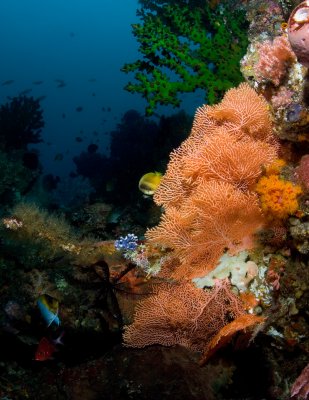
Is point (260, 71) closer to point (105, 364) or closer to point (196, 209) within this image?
point (196, 209)

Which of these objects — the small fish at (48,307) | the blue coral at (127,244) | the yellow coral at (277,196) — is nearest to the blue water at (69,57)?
the blue coral at (127,244)

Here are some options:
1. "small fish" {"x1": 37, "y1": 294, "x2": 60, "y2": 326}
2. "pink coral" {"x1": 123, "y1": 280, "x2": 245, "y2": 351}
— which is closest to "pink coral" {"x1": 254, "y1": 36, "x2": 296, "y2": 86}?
"pink coral" {"x1": 123, "y1": 280, "x2": 245, "y2": 351}

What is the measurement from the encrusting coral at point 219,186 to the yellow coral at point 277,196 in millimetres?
110

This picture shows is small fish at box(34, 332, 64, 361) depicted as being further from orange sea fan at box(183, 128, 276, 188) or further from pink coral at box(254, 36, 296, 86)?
pink coral at box(254, 36, 296, 86)

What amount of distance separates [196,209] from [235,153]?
0.57 m

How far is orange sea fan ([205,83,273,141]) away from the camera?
311 cm

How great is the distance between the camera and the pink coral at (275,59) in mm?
3064

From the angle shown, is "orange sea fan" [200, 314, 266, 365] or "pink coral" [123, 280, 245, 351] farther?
"pink coral" [123, 280, 245, 351]

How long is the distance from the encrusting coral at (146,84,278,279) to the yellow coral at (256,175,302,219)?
110 millimetres

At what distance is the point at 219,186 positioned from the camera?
2.85m

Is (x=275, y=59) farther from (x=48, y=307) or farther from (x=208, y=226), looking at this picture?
(x=48, y=307)

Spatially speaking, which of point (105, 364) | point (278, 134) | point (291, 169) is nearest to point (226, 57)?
point (278, 134)

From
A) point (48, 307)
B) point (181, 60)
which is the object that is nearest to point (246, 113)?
point (181, 60)

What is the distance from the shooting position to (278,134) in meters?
3.04
